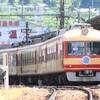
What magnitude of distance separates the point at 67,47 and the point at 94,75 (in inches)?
63.2

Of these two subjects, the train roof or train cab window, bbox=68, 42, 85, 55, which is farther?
the train roof

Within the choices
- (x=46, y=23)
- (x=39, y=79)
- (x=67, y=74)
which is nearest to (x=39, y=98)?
(x=67, y=74)

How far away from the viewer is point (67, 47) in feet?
83.0

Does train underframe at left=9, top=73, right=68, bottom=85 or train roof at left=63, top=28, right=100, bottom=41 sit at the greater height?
train roof at left=63, top=28, right=100, bottom=41

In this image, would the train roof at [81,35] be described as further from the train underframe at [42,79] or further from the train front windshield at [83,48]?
the train underframe at [42,79]

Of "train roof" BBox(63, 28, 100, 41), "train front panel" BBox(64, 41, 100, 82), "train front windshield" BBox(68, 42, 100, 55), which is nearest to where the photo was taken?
"train front panel" BBox(64, 41, 100, 82)

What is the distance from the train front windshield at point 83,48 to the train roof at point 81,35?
20cm

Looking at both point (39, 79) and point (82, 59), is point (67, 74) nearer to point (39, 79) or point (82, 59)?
point (82, 59)

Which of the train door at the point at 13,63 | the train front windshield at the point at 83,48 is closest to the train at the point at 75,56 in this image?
the train front windshield at the point at 83,48

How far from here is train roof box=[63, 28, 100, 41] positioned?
25.5 metres

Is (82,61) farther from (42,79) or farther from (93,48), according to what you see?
(42,79)

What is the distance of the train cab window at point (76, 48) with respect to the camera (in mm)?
25328

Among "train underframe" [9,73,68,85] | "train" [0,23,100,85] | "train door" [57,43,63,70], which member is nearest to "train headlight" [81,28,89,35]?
"train" [0,23,100,85]

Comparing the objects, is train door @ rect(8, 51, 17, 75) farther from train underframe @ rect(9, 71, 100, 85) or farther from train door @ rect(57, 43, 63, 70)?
train door @ rect(57, 43, 63, 70)
